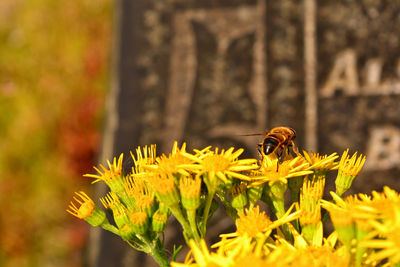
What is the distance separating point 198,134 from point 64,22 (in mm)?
1980

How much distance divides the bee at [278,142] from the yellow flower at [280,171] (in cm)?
22

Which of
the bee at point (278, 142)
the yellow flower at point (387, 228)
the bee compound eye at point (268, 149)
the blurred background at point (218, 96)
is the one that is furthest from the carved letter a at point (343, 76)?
the yellow flower at point (387, 228)

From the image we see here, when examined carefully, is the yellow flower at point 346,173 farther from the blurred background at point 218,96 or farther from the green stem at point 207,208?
the blurred background at point 218,96

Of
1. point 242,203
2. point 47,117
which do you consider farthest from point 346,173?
point 47,117

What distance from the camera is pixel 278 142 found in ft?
3.94

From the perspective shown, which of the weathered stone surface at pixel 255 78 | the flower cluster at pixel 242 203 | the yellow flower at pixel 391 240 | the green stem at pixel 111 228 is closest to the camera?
the yellow flower at pixel 391 240

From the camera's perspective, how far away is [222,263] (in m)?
0.60

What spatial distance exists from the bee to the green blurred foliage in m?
2.79

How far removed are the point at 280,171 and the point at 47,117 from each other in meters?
3.48

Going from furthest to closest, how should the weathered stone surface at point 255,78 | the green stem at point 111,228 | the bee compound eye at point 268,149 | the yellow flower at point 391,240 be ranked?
the weathered stone surface at point 255,78, the bee compound eye at point 268,149, the green stem at point 111,228, the yellow flower at point 391,240

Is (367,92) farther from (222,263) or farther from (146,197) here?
(222,263)

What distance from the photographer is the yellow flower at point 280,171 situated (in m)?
0.85

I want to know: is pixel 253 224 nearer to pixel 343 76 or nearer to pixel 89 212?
pixel 89 212

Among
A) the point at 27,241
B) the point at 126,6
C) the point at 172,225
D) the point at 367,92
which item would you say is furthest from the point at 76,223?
the point at 367,92
